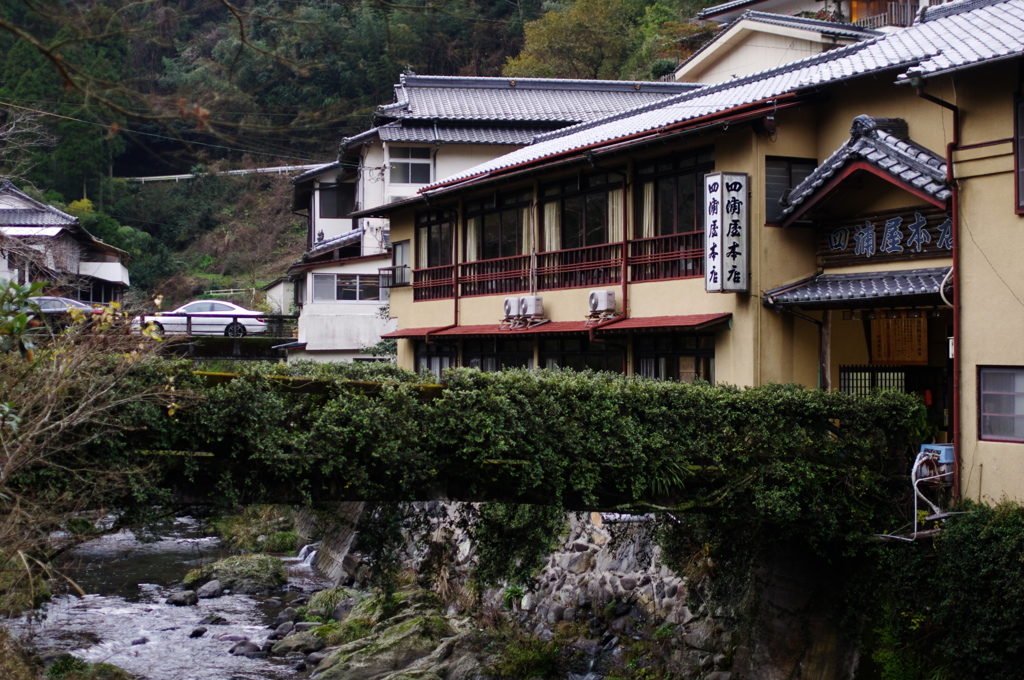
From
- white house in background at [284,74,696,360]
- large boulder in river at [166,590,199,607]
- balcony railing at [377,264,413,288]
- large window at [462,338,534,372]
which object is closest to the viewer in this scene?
large window at [462,338,534,372]

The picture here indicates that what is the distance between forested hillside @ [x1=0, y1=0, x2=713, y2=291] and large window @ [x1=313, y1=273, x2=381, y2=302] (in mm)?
5036

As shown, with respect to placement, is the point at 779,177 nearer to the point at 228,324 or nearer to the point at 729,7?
the point at 729,7

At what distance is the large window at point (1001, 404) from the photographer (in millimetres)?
12039

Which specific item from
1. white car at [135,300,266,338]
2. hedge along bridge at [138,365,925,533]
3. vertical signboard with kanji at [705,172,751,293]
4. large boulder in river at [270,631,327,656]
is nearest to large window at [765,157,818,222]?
vertical signboard with kanji at [705,172,751,293]

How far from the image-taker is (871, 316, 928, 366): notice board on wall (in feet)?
51.2

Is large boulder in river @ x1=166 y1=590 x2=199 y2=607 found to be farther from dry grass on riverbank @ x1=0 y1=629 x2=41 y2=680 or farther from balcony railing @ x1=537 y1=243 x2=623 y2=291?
balcony railing @ x1=537 y1=243 x2=623 y2=291

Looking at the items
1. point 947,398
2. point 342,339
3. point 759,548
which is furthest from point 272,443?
point 342,339

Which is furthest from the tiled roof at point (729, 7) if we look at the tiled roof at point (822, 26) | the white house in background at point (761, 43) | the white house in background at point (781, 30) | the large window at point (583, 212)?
the large window at point (583, 212)

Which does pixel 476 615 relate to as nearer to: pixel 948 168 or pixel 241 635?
pixel 241 635

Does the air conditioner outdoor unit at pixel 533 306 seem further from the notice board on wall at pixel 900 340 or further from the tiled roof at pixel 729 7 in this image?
the tiled roof at pixel 729 7

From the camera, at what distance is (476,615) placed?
790 inches

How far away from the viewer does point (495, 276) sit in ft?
76.4

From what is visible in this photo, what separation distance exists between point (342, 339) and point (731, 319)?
65.3ft

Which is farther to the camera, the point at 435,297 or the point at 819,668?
the point at 435,297
